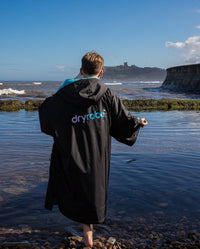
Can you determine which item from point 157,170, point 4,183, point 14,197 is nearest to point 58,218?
point 14,197

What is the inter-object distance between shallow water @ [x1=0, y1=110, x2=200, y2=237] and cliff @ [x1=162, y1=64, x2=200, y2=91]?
3071cm

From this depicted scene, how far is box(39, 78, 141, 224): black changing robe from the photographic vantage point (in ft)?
9.73

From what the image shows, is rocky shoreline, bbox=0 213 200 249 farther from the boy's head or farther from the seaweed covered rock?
the seaweed covered rock

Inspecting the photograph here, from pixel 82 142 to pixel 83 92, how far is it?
1.73 ft

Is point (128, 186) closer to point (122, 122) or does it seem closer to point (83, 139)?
point (122, 122)

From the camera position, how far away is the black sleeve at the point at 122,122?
3115 mm

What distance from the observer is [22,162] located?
20.3 feet

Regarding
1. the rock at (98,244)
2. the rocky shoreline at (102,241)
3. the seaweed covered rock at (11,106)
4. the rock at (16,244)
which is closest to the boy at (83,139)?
the rock at (98,244)

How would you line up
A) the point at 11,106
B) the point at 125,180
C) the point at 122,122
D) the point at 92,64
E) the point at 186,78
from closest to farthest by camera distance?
the point at 92,64 → the point at 122,122 → the point at 125,180 → the point at 11,106 → the point at 186,78

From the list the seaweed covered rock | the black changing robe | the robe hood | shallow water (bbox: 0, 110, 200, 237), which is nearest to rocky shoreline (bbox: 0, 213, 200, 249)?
shallow water (bbox: 0, 110, 200, 237)

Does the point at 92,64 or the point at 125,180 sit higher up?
the point at 92,64

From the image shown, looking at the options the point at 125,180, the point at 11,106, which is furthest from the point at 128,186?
the point at 11,106

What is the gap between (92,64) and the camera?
302 centimetres

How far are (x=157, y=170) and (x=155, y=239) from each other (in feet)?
8.19
